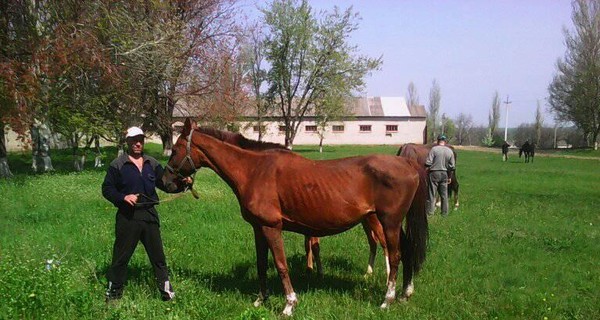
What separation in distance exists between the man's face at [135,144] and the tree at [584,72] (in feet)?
181

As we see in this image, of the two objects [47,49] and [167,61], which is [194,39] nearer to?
[167,61]

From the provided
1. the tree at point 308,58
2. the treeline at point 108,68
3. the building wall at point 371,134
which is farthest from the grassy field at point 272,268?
the building wall at point 371,134

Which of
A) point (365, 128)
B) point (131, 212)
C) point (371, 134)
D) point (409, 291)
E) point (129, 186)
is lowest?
point (409, 291)

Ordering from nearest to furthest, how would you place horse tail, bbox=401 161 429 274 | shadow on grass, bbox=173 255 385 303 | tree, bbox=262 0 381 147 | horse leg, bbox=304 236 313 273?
horse tail, bbox=401 161 429 274, shadow on grass, bbox=173 255 385 303, horse leg, bbox=304 236 313 273, tree, bbox=262 0 381 147

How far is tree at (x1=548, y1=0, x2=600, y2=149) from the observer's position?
49.0m

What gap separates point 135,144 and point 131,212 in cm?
80

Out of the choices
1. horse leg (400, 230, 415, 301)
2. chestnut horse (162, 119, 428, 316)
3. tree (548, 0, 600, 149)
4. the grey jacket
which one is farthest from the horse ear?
tree (548, 0, 600, 149)

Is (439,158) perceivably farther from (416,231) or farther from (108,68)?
(108,68)

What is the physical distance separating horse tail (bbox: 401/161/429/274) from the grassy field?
1.51 ft

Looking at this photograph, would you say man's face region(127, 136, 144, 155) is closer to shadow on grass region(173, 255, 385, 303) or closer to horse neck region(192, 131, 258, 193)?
horse neck region(192, 131, 258, 193)

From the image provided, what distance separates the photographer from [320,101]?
1655 inches

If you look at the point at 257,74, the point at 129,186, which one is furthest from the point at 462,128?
the point at 129,186

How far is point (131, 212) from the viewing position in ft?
16.4

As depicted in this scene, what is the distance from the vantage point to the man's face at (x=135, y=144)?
4.95 meters
